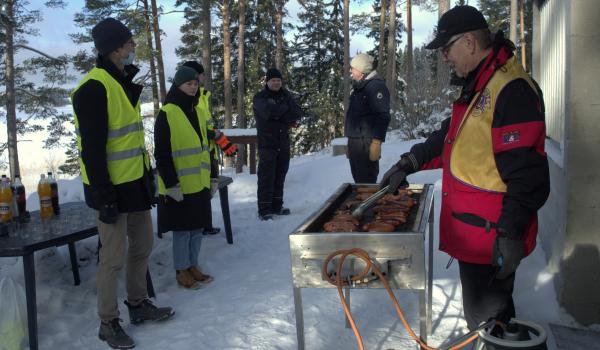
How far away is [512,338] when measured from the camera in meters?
1.89

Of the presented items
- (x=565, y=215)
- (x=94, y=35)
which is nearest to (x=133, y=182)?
(x=94, y=35)

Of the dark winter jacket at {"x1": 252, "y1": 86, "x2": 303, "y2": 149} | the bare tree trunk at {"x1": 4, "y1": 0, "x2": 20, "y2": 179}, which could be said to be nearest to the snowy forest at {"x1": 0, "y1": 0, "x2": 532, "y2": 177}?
the bare tree trunk at {"x1": 4, "y1": 0, "x2": 20, "y2": 179}

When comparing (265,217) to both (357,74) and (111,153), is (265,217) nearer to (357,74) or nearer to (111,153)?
(357,74)

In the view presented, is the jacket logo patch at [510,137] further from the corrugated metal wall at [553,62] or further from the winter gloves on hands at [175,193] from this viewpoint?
the winter gloves on hands at [175,193]

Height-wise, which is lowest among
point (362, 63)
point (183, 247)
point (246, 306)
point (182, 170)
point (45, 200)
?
point (246, 306)

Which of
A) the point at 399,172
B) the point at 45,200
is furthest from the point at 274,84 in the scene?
the point at 399,172

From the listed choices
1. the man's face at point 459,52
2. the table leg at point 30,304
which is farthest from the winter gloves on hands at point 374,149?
the table leg at point 30,304

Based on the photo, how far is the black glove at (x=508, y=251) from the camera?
2113 mm

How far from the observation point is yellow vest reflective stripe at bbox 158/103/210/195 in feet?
14.6

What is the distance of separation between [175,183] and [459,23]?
2.88 meters

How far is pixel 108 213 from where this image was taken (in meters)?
3.30

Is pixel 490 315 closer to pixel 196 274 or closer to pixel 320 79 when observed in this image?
pixel 196 274

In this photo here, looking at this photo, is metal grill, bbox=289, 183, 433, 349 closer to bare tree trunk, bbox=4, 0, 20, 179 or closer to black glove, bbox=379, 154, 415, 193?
black glove, bbox=379, 154, 415, 193

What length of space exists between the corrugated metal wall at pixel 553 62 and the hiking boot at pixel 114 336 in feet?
11.6
